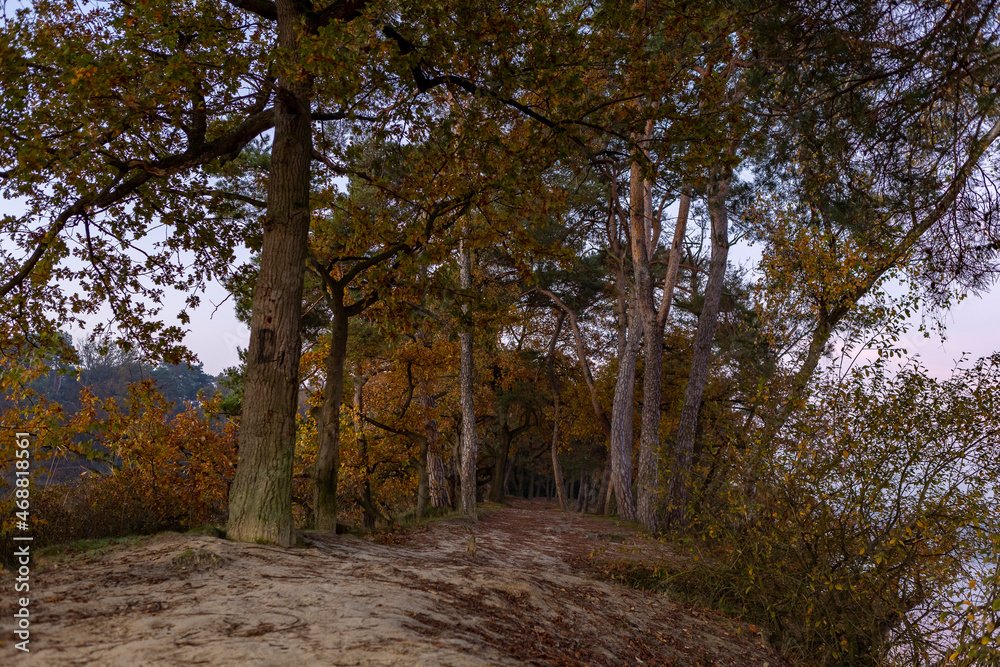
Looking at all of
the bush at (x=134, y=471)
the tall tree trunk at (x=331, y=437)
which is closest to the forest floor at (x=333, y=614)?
the tall tree trunk at (x=331, y=437)

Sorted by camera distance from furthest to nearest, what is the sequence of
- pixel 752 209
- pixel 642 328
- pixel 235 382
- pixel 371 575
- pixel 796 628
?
pixel 235 382 < pixel 642 328 < pixel 752 209 < pixel 796 628 < pixel 371 575

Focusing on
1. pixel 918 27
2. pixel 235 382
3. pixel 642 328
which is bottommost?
pixel 235 382

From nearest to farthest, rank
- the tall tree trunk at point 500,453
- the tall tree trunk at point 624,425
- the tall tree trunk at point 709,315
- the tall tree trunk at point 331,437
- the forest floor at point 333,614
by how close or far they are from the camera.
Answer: the forest floor at point 333,614 → the tall tree trunk at point 331,437 → the tall tree trunk at point 709,315 → the tall tree trunk at point 624,425 → the tall tree trunk at point 500,453

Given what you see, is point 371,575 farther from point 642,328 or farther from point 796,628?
point 642,328

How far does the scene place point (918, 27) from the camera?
21.2ft

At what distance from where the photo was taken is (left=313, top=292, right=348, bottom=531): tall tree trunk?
8.93m

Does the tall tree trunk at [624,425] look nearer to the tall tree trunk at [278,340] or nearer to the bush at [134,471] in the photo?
the bush at [134,471]

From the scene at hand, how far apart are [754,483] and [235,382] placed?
51.3ft

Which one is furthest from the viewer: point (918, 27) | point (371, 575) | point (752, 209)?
point (752, 209)

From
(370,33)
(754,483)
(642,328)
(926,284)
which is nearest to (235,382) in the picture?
(642,328)

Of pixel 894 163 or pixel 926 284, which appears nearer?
pixel 894 163

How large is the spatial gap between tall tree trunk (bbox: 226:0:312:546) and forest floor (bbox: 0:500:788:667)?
0.47m

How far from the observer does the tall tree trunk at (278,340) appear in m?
6.75

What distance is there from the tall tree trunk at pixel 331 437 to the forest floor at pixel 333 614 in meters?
0.73
